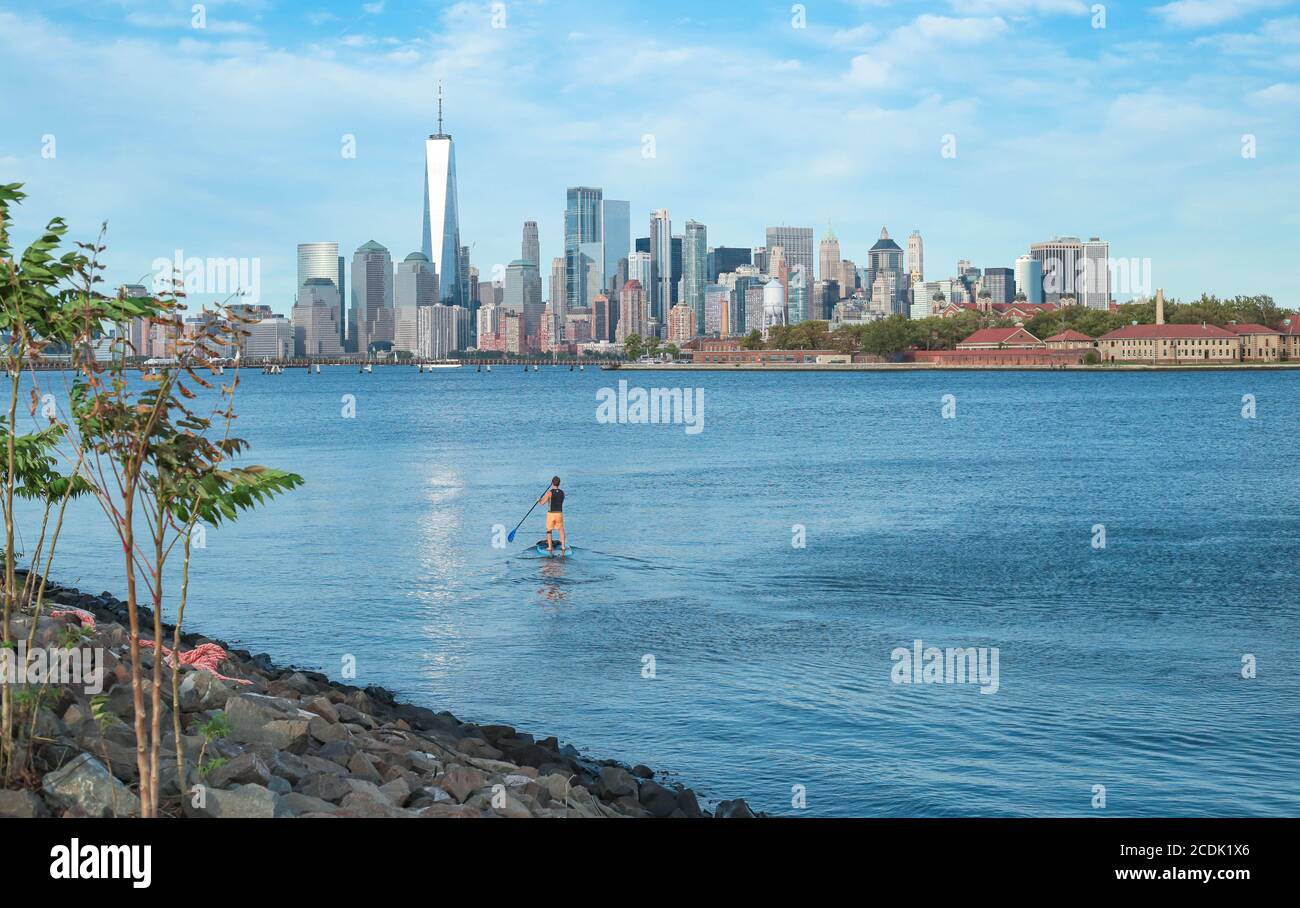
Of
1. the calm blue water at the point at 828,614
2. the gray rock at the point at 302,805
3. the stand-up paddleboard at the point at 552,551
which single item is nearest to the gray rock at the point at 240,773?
the gray rock at the point at 302,805

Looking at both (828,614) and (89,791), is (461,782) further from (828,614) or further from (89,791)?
(828,614)

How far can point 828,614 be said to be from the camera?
22.7m

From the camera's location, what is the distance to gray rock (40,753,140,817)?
27.1 ft

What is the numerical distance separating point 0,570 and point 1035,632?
16.3 m

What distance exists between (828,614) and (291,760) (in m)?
13.7

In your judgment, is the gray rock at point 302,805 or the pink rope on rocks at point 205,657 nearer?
the gray rock at point 302,805

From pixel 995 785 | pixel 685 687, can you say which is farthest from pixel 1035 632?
pixel 995 785

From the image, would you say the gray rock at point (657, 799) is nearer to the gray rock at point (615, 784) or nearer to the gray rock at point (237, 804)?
the gray rock at point (615, 784)

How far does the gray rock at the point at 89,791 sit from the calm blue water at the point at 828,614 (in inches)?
246

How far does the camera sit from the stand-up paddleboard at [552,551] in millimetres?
29750

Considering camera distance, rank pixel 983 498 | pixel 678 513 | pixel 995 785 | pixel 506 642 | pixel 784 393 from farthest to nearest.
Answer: pixel 784 393 → pixel 983 498 → pixel 678 513 → pixel 506 642 → pixel 995 785

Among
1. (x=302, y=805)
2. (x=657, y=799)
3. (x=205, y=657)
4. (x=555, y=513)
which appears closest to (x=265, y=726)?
(x=302, y=805)

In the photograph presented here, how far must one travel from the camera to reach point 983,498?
4388 centimetres
